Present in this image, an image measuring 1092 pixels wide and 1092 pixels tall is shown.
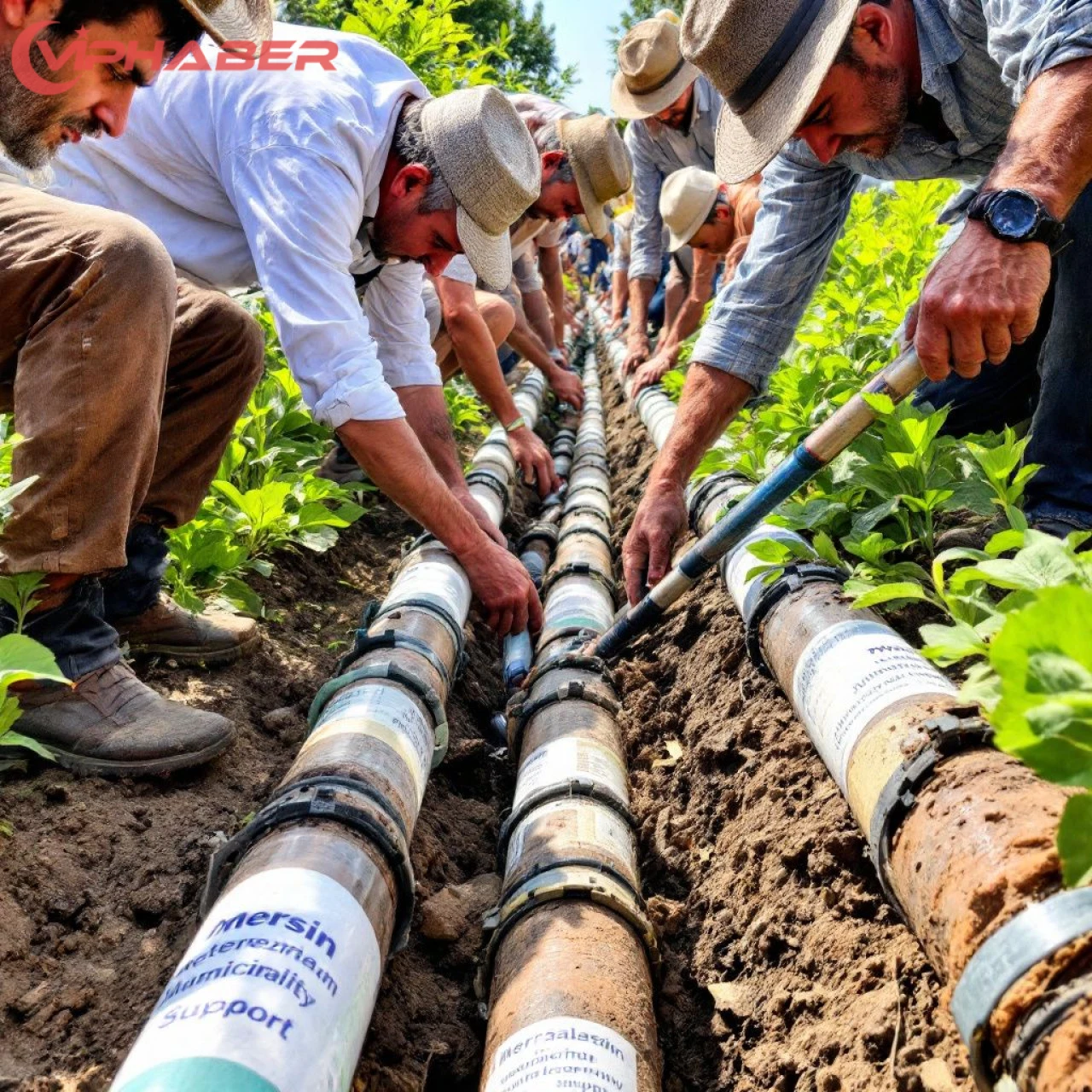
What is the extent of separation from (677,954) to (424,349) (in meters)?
2.66

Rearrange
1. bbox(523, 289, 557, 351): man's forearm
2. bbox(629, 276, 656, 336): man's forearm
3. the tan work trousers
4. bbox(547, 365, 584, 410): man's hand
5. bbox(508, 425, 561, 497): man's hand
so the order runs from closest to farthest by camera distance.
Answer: the tan work trousers < bbox(508, 425, 561, 497): man's hand < bbox(547, 365, 584, 410): man's hand < bbox(523, 289, 557, 351): man's forearm < bbox(629, 276, 656, 336): man's forearm

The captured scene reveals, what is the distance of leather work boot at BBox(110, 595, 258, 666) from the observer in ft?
8.54

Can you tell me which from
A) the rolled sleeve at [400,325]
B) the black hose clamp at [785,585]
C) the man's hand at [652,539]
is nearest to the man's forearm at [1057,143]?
the black hose clamp at [785,585]

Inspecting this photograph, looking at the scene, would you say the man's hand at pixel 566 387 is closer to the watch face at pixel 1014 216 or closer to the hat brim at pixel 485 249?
the hat brim at pixel 485 249

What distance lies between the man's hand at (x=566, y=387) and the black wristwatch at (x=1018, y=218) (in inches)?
206

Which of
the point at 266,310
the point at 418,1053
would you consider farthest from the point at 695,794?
the point at 266,310

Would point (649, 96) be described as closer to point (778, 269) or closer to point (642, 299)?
point (642, 299)

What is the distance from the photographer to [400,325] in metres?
3.72

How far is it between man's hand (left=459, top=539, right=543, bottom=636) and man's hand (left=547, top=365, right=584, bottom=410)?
4.11m

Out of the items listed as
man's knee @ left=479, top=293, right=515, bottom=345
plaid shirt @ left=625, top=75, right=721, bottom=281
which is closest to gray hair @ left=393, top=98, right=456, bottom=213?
man's knee @ left=479, top=293, right=515, bottom=345

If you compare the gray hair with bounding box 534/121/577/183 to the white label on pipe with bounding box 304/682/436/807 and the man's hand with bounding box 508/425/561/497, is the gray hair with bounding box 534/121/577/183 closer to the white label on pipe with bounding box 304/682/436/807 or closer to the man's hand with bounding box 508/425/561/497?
the man's hand with bounding box 508/425/561/497

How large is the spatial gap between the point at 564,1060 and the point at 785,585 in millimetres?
1207

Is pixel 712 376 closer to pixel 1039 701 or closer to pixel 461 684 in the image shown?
pixel 461 684

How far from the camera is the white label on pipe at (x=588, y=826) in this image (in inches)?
74.1
